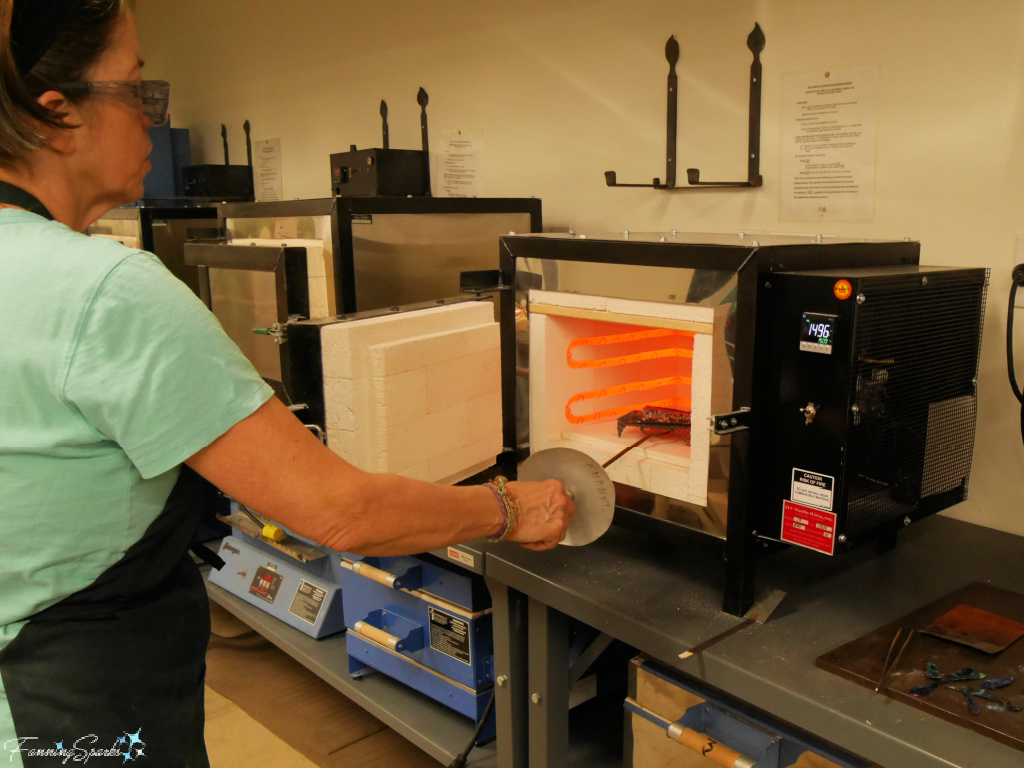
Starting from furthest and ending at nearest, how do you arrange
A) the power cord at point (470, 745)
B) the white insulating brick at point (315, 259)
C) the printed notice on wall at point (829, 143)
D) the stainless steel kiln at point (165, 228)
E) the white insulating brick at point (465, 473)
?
1. the stainless steel kiln at point (165, 228)
2. the white insulating brick at point (315, 259)
3. the power cord at point (470, 745)
4. the printed notice on wall at point (829, 143)
5. the white insulating brick at point (465, 473)

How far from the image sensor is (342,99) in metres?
3.01

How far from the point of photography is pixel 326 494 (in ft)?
2.92

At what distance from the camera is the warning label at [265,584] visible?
251 cm

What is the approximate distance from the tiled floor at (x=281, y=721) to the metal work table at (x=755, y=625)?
74 cm

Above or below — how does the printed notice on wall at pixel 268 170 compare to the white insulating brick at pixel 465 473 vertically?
above

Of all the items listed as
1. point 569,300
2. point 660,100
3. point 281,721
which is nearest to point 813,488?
point 569,300

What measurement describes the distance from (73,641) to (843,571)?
1126mm

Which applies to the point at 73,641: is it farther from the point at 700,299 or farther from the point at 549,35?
the point at 549,35

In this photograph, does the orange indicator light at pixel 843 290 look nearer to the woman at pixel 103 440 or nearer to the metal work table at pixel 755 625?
the metal work table at pixel 755 625

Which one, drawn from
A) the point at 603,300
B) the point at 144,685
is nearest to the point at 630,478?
the point at 603,300

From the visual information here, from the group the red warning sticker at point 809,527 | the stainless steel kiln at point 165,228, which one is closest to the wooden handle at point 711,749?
the red warning sticker at point 809,527

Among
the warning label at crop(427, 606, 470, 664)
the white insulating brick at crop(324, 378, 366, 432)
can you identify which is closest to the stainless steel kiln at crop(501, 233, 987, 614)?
the white insulating brick at crop(324, 378, 366, 432)

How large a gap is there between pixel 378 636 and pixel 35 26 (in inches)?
55.5

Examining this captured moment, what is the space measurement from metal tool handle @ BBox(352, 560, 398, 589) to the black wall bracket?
41.7 inches
